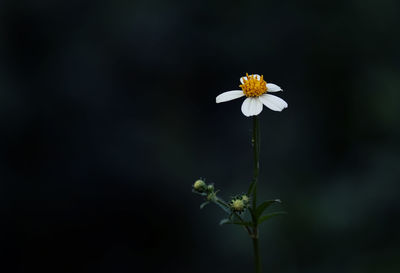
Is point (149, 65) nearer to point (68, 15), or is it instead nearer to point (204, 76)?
point (204, 76)

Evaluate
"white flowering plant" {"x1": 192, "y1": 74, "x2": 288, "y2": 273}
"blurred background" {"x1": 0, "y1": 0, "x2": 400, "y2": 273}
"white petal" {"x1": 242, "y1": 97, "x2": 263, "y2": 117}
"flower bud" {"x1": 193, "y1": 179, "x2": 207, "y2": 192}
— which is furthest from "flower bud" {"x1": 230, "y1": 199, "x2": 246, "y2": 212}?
"blurred background" {"x1": 0, "y1": 0, "x2": 400, "y2": 273}

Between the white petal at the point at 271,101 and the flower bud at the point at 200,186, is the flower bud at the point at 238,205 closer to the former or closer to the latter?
the flower bud at the point at 200,186

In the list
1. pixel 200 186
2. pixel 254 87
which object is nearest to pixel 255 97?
pixel 254 87

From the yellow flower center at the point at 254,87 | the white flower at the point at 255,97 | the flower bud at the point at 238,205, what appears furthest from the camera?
the yellow flower center at the point at 254,87

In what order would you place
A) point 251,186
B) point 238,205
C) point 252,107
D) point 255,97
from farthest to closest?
point 255,97 → point 252,107 → point 238,205 → point 251,186

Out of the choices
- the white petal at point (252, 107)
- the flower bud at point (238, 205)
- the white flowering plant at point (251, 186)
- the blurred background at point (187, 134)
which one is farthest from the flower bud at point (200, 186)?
the blurred background at point (187, 134)

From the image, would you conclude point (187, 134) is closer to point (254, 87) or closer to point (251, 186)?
point (254, 87)

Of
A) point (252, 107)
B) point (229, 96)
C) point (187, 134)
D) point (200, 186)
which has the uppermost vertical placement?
point (187, 134)
